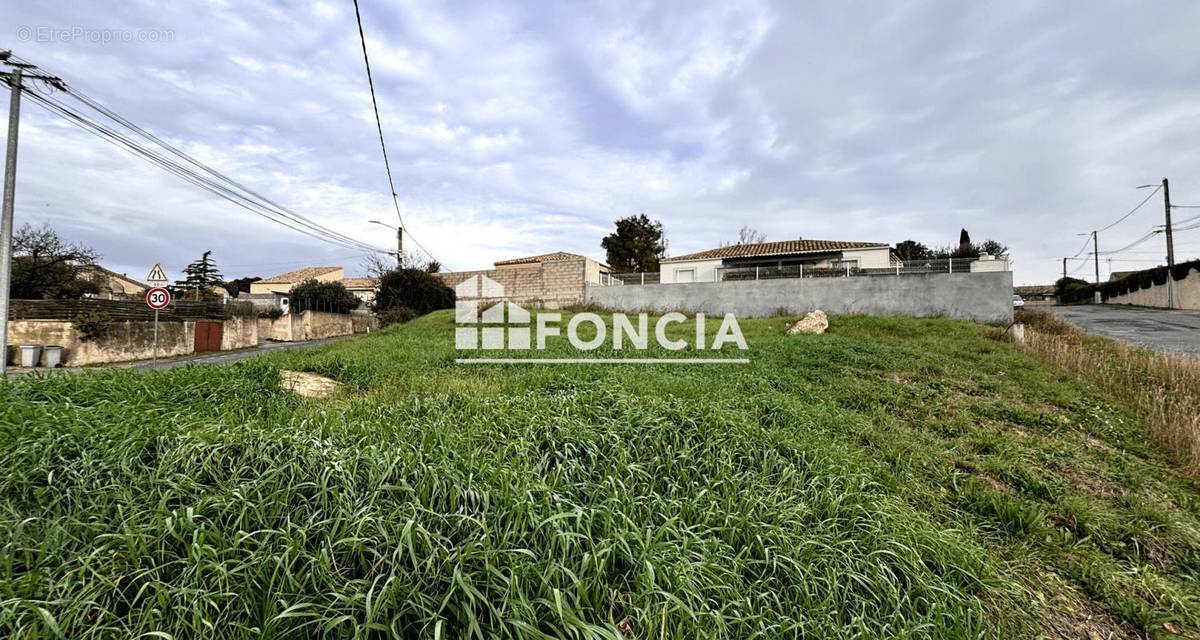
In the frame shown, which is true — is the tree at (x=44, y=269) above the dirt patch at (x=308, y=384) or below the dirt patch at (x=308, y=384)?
above

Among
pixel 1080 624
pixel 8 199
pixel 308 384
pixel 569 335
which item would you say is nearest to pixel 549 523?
pixel 1080 624

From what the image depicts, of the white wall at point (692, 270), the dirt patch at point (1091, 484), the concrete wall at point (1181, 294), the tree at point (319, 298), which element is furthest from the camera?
the white wall at point (692, 270)

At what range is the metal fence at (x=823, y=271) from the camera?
13570 mm

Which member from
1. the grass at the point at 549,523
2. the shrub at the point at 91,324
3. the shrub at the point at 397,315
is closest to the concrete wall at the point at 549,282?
the shrub at the point at 397,315

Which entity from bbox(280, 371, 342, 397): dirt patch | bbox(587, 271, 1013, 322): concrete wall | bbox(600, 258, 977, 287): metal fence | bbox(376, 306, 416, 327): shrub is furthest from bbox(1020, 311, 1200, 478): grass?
bbox(376, 306, 416, 327): shrub

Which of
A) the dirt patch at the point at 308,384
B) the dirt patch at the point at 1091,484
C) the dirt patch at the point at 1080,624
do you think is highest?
the dirt patch at the point at 308,384

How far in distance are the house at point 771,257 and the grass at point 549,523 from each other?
1749 cm

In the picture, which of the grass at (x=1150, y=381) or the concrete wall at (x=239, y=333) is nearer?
the grass at (x=1150, y=381)

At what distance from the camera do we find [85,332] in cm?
1154

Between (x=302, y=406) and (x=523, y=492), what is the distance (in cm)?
267

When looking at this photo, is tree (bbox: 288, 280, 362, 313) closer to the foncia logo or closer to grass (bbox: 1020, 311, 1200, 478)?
the foncia logo

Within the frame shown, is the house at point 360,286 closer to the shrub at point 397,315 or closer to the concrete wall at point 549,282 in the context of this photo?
the shrub at point 397,315

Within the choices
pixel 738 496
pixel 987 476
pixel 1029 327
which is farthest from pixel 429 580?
pixel 1029 327

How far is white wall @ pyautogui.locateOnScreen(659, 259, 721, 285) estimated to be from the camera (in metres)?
22.2
